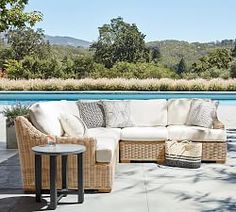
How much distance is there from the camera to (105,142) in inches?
197

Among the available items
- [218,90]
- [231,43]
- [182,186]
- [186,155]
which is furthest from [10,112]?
[231,43]

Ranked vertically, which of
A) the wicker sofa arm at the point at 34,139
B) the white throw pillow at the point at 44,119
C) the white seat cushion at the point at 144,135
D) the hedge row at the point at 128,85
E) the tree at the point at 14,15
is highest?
the tree at the point at 14,15

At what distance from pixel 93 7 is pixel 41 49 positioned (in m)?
4.87

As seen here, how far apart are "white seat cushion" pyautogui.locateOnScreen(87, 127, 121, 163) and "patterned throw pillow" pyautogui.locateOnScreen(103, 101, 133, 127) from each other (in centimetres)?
22

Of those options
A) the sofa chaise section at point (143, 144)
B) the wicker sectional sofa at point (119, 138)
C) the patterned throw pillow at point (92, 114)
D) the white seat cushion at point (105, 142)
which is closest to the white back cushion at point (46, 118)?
the wicker sectional sofa at point (119, 138)

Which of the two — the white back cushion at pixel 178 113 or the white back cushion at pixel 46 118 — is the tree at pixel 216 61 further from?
A: the white back cushion at pixel 46 118

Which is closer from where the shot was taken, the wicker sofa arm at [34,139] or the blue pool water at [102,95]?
the wicker sofa arm at [34,139]

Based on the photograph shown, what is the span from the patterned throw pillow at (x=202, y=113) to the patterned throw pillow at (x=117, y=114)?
0.88m

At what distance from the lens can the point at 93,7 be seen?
30641mm

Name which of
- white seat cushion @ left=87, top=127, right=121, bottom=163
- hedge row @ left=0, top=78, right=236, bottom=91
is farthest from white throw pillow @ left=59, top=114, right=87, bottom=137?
hedge row @ left=0, top=78, right=236, bottom=91

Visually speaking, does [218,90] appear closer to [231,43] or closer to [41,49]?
[41,49]

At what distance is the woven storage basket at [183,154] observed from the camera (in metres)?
5.79

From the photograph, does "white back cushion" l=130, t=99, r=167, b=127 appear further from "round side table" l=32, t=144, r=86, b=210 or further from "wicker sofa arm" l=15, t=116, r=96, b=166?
"round side table" l=32, t=144, r=86, b=210

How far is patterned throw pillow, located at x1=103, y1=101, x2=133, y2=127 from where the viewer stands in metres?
6.53
